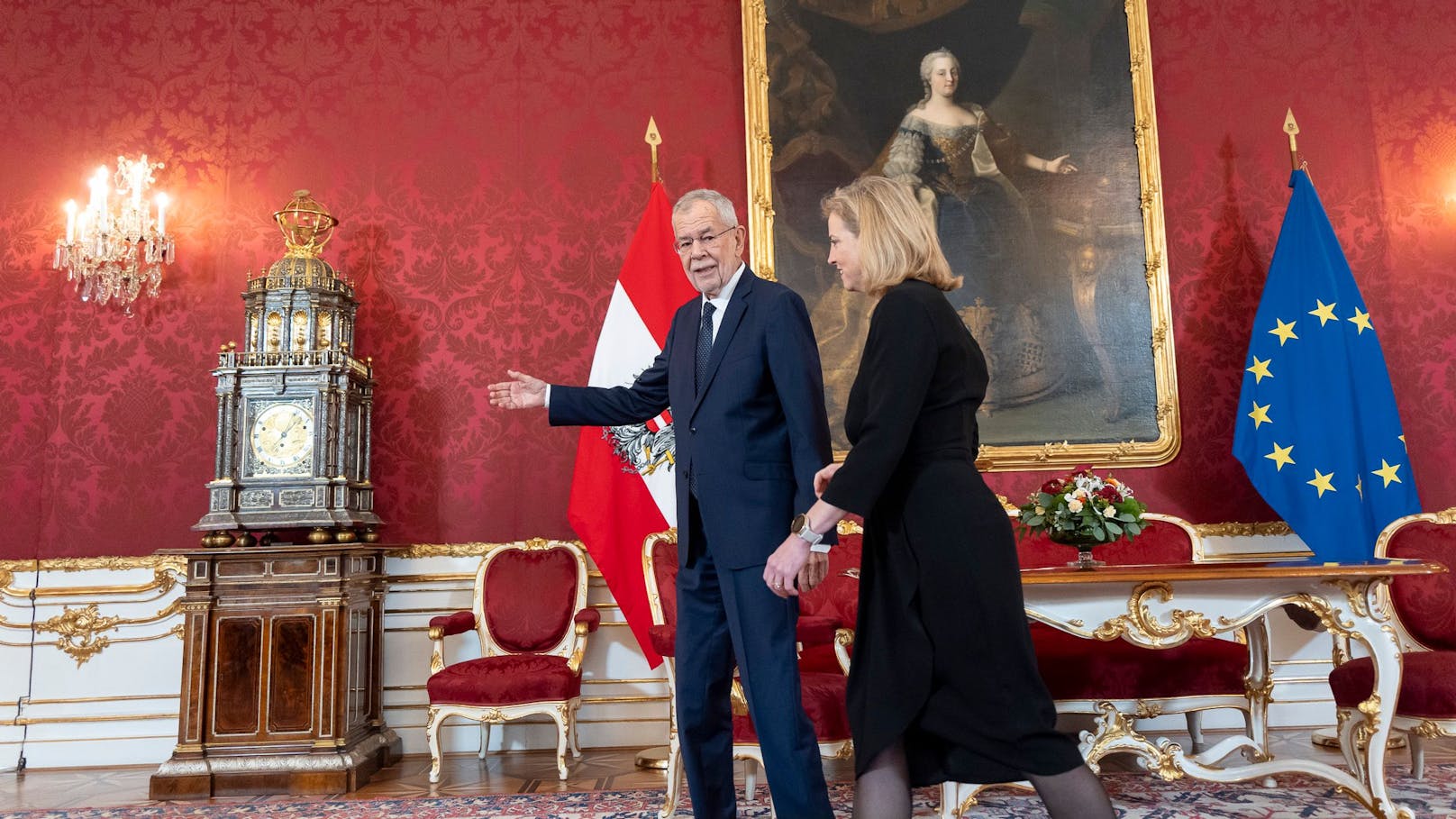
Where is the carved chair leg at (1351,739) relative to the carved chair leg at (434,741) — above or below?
above

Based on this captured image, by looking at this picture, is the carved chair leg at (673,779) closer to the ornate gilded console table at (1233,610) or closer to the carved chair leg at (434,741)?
the ornate gilded console table at (1233,610)

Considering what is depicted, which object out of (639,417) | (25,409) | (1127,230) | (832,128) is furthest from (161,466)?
(1127,230)

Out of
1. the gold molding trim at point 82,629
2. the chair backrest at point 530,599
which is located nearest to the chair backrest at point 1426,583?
the chair backrest at point 530,599

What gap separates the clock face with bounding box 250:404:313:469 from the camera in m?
4.53

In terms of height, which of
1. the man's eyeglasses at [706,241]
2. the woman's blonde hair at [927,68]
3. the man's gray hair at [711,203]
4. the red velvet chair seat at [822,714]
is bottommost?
the red velvet chair seat at [822,714]

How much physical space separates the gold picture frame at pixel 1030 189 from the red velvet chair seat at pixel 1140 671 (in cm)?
169

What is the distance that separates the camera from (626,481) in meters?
4.75

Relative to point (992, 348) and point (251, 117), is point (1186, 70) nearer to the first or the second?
point (992, 348)

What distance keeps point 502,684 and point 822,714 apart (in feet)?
5.34

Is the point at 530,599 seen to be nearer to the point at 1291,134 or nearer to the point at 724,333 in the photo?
the point at 724,333

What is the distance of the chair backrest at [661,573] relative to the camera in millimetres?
3730

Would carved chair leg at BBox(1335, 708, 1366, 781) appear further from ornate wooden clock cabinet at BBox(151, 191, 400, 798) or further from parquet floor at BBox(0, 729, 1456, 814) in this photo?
ornate wooden clock cabinet at BBox(151, 191, 400, 798)

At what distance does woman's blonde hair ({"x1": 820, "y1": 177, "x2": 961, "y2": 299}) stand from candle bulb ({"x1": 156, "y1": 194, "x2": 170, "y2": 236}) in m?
4.13

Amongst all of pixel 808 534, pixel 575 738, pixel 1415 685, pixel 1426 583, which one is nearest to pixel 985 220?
pixel 1426 583
